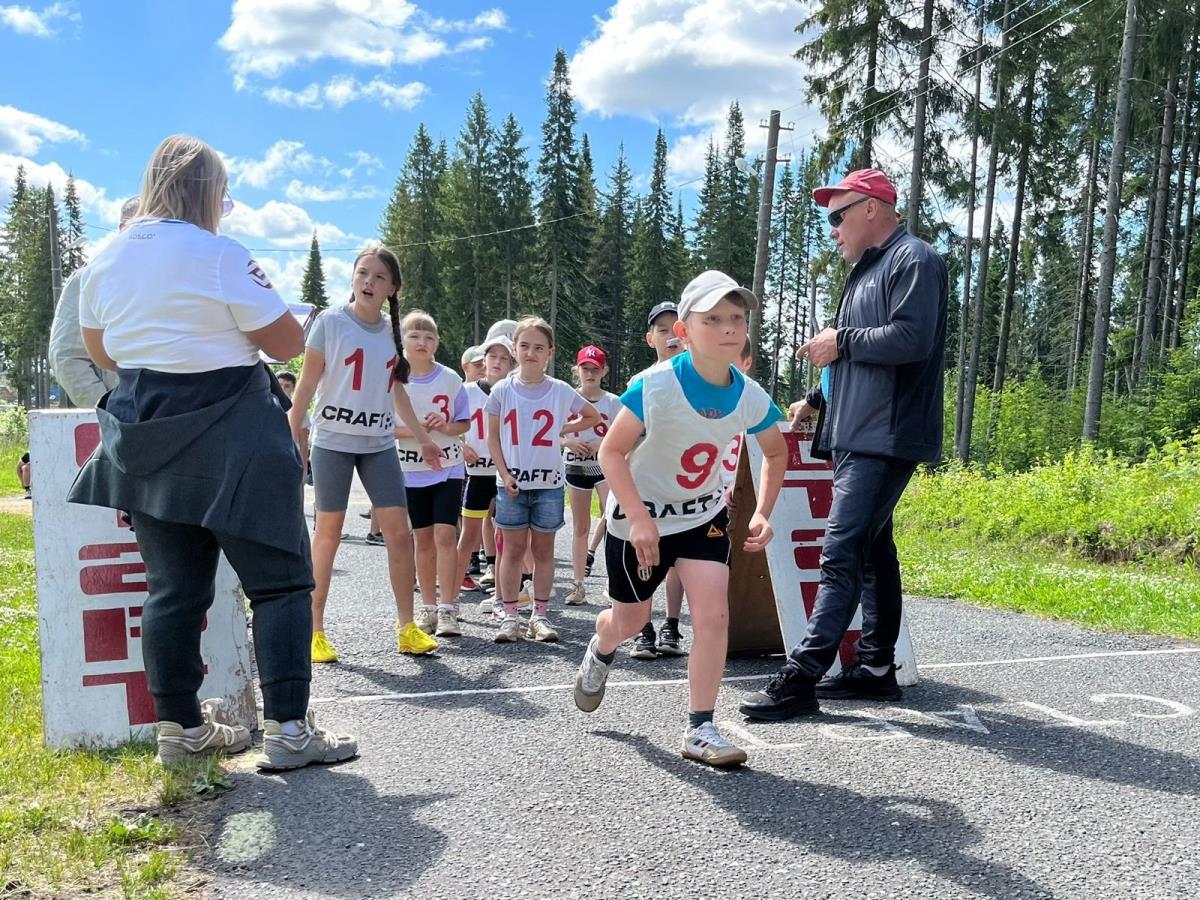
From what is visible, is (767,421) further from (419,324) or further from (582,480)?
(582,480)

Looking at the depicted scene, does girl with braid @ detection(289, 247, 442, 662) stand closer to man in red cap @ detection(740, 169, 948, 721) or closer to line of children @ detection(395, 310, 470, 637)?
line of children @ detection(395, 310, 470, 637)

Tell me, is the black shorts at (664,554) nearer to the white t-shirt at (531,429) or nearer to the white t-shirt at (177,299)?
the white t-shirt at (177,299)

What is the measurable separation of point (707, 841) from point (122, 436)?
2245 mm

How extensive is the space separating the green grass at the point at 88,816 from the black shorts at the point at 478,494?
359 cm

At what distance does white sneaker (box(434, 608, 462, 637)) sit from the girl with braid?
776 mm

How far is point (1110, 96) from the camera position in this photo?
28.3 m

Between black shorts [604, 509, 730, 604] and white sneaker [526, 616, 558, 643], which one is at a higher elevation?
black shorts [604, 509, 730, 604]

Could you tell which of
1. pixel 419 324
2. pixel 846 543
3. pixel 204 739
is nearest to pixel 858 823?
pixel 846 543

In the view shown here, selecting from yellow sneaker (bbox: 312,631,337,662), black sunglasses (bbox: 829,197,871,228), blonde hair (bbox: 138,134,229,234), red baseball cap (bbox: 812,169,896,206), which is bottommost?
yellow sneaker (bbox: 312,631,337,662)

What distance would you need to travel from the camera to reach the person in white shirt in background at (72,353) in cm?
407

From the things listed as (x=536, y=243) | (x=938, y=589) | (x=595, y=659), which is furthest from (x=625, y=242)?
(x=595, y=659)

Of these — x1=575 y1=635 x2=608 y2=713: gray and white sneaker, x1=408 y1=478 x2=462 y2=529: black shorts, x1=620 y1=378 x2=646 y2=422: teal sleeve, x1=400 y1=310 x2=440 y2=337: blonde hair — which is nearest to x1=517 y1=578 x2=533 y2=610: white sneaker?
x1=408 y1=478 x2=462 y2=529: black shorts

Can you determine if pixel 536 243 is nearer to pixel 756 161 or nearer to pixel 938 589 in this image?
pixel 756 161

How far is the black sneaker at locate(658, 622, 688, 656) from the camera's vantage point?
18.5ft
